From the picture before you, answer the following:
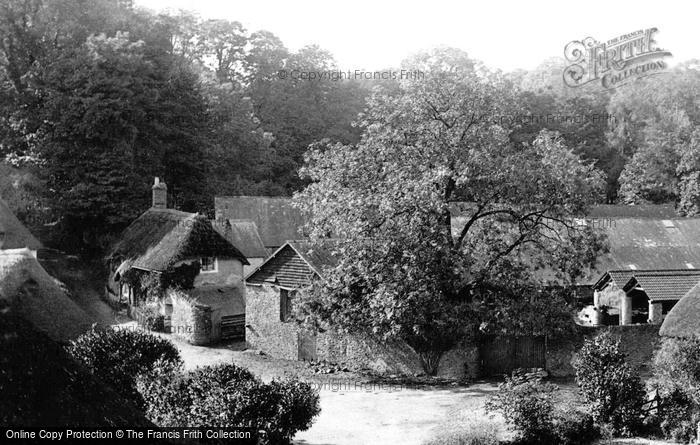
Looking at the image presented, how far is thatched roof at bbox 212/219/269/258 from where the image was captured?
128 feet

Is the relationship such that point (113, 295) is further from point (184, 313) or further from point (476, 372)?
point (476, 372)

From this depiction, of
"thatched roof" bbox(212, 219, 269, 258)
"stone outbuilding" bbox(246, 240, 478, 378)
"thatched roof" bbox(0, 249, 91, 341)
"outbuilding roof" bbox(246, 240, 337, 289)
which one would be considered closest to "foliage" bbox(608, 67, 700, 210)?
"thatched roof" bbox(212, 219, 269, 258)

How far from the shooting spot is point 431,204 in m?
21.3

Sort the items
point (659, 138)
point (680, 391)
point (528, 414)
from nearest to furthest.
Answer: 1. point (528, 414)
2. point (680, 391)
3. point (659, 138)

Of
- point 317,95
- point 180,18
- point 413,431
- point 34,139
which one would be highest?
point 180,18

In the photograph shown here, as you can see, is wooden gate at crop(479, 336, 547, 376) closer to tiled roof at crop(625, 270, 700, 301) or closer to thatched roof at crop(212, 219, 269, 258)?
tiled roof at crop(625, 270, 700, 301)

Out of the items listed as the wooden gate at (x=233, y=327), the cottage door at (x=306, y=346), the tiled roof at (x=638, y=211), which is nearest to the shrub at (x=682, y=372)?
the cottage door at (x=306, y=346)

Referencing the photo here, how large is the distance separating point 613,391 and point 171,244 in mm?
21099

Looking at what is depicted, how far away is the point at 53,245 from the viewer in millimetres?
43344

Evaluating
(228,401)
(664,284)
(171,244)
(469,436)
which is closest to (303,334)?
(171,244)

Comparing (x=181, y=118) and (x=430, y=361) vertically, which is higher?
(x=181, y=118)

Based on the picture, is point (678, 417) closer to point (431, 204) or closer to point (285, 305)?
point (431, 204)

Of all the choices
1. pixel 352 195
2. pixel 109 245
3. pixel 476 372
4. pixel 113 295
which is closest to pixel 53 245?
pixel 109 245

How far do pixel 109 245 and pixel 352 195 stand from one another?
76.3 ft
